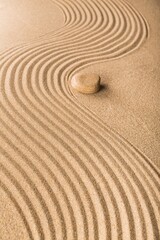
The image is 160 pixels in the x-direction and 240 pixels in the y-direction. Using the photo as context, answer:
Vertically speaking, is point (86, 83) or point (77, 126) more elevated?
point (86, 83)

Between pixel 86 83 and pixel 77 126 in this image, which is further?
pixel 86 83

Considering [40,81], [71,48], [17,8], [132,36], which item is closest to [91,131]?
[40,81]

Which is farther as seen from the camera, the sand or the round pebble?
the round pebble

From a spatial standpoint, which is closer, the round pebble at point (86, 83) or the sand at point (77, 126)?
the sand at point (77, 126)

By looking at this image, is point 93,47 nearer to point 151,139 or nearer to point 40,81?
point 40,81
